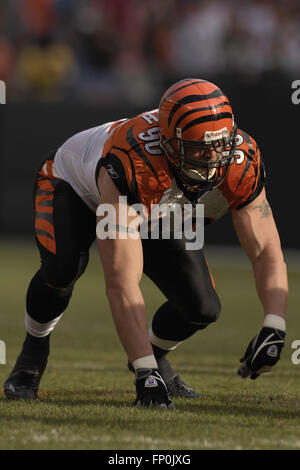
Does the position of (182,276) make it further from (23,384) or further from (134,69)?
(134,69)

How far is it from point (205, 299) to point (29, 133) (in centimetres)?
1068

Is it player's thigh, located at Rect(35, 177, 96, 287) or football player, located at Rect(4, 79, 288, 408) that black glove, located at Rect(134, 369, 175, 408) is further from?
player's thigh, located at Rect(35, 177, 96, 287)

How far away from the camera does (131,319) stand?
4168 millimetres

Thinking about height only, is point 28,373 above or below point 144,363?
below

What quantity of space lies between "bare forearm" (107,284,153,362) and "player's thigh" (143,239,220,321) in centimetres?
62

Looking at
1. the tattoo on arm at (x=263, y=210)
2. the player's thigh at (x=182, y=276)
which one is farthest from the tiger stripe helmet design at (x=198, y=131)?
the player's thigh at (x=182, y=276)

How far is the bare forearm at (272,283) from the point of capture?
4.39 metres

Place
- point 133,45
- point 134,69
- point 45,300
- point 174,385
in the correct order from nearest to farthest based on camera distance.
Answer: point 45,300
point 174,385
point 134,69
point 133,45

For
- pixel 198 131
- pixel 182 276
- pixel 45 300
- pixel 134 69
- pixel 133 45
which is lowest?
pixel 134 69

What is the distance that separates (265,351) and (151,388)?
0.52m

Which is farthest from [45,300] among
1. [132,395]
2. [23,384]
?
[132,395]

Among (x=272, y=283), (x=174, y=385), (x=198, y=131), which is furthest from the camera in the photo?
(x=174, y=385)

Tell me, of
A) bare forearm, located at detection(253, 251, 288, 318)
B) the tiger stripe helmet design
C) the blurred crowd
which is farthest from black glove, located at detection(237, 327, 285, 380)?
the blurred crowd

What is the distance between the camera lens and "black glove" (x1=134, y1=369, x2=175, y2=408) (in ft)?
13.6
